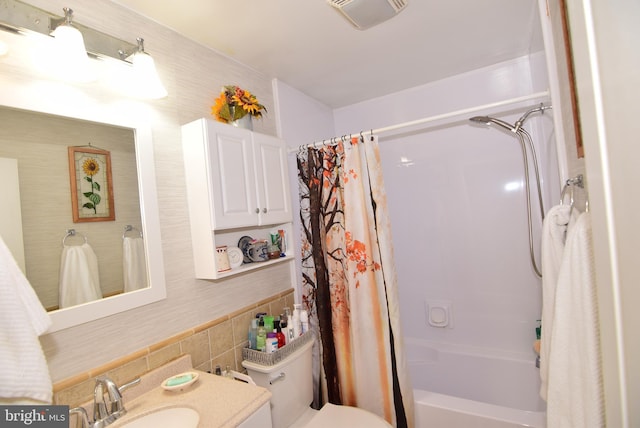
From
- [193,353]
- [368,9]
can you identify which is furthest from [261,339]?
[368,9]

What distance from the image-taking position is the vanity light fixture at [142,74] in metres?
1.25

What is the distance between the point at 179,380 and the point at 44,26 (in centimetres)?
138

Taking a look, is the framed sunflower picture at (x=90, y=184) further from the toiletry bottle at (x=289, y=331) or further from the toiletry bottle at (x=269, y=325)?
the toiletry bottle at (x=289, y=331)

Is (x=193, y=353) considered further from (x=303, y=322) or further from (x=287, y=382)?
(x=303, y=322)

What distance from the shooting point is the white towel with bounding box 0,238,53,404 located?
795 mm

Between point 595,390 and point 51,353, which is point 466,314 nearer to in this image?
point 595,390

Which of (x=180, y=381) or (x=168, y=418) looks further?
(x=180, y=381)

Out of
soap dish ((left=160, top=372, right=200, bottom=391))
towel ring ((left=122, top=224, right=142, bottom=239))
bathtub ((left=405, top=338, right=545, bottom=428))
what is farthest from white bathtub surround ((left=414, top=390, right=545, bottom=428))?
towel ring ((left=122, top=224, right=142, bottom=239))

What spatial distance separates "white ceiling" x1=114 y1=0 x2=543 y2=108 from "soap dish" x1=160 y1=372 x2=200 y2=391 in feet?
5.19

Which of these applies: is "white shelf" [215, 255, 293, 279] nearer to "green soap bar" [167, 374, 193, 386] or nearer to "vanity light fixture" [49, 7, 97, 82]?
"green soap bar" [167, 374, 193, 386]

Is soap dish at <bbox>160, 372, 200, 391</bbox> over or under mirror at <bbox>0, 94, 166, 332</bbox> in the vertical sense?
under

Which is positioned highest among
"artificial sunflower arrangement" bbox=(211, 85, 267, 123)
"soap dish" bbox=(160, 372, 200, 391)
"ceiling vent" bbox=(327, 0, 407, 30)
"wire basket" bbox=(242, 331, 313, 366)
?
"ceiling vent" bbox=(327, 0, 407, 30)

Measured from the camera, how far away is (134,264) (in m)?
1.28

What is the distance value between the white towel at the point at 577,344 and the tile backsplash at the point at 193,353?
4.46ft
